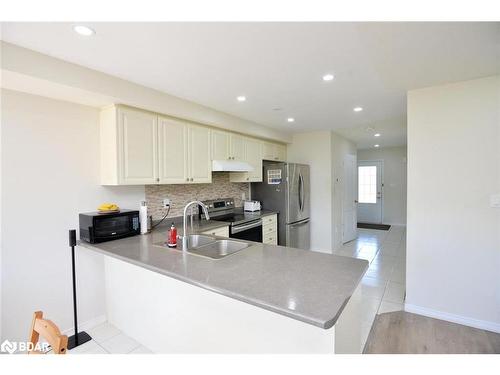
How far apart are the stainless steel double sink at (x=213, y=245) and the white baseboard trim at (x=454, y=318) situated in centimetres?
196

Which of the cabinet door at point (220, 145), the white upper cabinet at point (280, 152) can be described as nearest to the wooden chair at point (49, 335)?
the cabinet door at point (220, 145)

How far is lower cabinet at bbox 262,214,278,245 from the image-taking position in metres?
3.79

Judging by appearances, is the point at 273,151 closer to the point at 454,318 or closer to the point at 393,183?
the point at 454,318

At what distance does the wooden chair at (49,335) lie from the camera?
88cm

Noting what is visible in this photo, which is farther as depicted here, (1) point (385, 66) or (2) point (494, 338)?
(2) point (494, 338)

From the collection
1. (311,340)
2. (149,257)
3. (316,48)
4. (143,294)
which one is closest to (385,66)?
(316,48)

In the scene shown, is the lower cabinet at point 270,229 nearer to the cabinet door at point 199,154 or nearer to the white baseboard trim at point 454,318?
the cabinet door at point 199,154

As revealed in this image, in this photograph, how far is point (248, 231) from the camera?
11.2ft

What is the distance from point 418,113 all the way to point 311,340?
8.05 ft

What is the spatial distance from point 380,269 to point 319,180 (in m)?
1.79

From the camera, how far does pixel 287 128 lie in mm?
4367

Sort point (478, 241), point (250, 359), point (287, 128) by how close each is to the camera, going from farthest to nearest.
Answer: point (287, 128)
point (478, 241)
point (250, 359)

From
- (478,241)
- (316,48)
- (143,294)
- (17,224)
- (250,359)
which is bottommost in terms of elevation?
(143,294)

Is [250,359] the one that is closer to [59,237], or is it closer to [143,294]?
[143,294]
